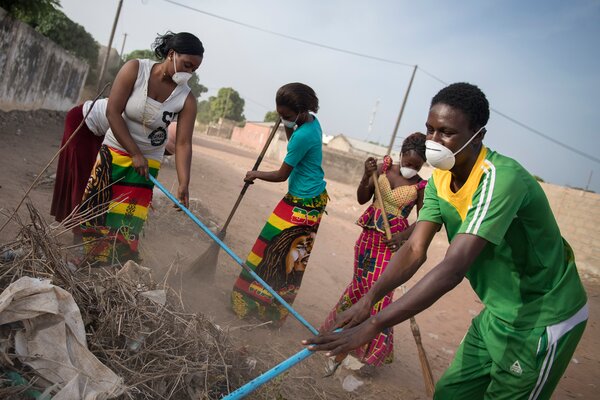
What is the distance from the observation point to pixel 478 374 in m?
1.97

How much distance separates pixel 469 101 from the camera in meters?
1.78

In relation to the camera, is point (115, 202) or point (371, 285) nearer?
point (115, 202)

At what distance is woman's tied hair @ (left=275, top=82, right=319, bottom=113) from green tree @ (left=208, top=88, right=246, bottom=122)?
167 feet

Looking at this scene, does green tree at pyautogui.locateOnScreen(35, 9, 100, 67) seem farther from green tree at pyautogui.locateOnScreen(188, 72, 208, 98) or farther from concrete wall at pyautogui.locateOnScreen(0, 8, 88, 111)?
green tree at pyautogui.locateOnScreen(188, 72, 208, 98)

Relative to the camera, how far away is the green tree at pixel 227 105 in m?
53.3

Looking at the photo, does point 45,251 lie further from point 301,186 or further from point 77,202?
point 301,186

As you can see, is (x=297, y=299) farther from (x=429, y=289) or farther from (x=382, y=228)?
(x=429, y=289)

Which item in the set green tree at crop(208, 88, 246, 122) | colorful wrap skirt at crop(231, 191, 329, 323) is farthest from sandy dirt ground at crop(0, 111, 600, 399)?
green tree at crop(208, 88, 246, 122)

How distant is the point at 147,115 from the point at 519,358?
2662 millimetres

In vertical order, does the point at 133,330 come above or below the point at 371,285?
below

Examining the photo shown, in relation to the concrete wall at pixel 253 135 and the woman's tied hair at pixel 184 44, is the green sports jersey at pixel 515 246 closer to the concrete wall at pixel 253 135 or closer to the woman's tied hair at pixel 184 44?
the woman's tied hair at pixel 184 44

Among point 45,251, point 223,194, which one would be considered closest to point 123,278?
point 45,251

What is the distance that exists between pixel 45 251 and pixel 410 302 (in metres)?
1.64

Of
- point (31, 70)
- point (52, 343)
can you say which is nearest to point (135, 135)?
point (52, 343)
